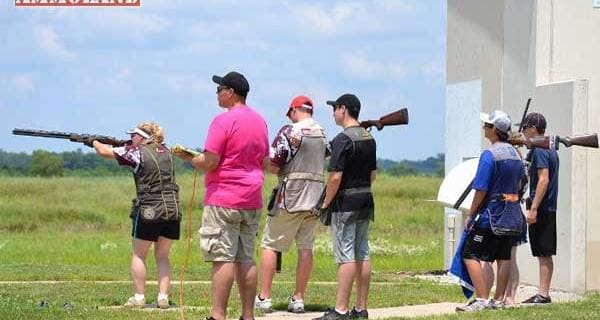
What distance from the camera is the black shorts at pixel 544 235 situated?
1342cm

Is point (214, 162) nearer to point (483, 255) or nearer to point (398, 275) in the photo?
point (483, 255)

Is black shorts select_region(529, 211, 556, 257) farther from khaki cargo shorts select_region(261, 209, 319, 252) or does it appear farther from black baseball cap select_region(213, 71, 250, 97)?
black baseball cap select_region(213, 71, 250, 97)

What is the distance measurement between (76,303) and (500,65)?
690 cm

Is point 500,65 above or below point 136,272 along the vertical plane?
above

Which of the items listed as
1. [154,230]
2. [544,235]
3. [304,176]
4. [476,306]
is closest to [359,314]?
[476,306]

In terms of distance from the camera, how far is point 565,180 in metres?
15.0

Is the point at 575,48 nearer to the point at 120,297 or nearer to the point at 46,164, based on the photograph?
the point at 120,297

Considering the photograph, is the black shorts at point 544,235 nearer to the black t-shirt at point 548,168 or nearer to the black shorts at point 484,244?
the black t-shirt at point 548,168

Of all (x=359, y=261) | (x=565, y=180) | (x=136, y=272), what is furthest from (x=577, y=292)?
(x=136, y=272)

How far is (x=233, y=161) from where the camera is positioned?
35.4 ft

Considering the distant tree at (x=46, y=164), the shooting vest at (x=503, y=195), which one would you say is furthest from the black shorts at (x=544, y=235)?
the distant tree at (x=46, y=164)

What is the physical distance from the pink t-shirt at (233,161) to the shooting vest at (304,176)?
1723mm

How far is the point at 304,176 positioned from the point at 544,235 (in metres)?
2.64

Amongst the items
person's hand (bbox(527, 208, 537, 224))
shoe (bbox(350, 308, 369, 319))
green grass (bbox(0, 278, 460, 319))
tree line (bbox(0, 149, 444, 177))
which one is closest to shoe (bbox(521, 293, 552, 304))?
person's hand (bbox(527, 208, 537, 224))
